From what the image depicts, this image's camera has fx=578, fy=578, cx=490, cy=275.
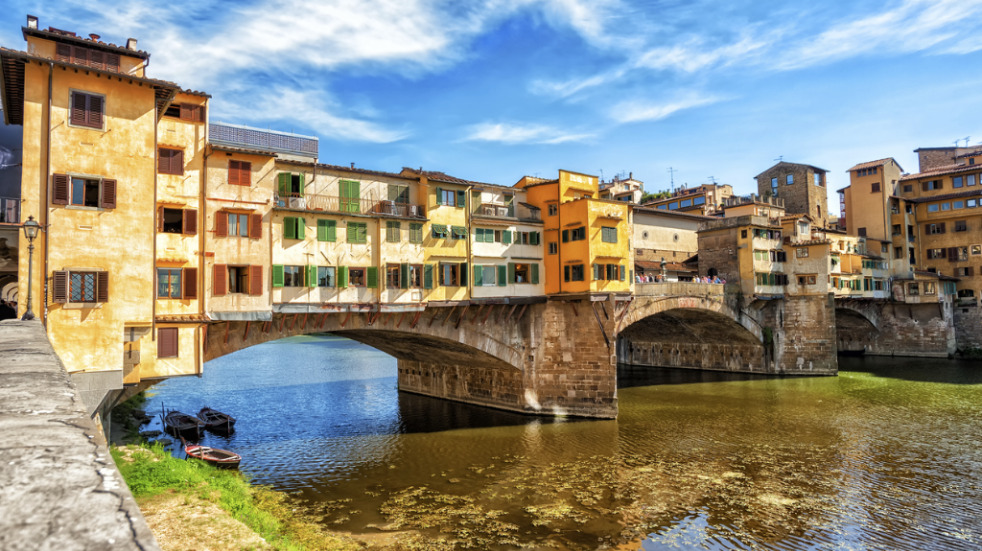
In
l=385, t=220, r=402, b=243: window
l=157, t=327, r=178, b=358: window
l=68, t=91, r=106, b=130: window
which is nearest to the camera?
l=68, t=91, r=106, b=130: window

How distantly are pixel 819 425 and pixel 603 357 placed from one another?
46.4 ft

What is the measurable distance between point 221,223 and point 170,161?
135 inches

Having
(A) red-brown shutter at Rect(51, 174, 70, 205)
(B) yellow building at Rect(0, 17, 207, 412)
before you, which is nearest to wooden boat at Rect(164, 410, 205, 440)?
(B) yellow building at Rect(0, 17, 207, 412)

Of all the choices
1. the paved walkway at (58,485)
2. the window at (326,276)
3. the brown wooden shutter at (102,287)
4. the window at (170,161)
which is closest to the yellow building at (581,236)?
the window at (326,276)

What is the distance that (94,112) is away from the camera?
71.1ft

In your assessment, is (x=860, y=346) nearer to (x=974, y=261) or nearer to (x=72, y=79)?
(x=974, y=261)

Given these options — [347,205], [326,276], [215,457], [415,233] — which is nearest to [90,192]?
[326,276]

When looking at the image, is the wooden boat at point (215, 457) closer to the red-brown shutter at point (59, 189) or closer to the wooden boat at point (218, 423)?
the wooden boat at point (218, 423)

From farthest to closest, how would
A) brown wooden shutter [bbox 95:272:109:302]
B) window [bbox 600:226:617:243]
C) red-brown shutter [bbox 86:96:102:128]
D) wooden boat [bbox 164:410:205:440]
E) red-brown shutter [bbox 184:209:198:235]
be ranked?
window [bbox 600:226:617:243], wooden boat [bbox 164:410:205:440], red-brown shutter [bbox 184:209:198:235], red-brown shutter [bbox 86:96:102:128], brown wooden shutter [bbox 95:272:109:302]

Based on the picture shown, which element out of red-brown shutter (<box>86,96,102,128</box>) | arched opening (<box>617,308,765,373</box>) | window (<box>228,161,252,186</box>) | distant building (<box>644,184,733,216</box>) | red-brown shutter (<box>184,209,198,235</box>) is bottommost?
arched opening (<box>617,308,765,373</box>)

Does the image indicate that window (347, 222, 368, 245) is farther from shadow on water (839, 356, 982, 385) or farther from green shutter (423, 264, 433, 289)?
shadow on water (839, 356, 982, 385)

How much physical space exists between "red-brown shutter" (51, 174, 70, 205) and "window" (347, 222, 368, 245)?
13.7m

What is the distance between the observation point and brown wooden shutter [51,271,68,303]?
20.2 metres

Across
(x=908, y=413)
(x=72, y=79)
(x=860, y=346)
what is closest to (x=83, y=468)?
(x=72, y=79)
